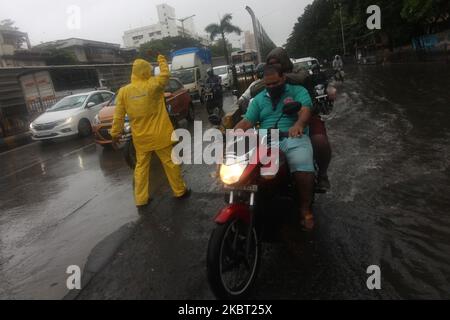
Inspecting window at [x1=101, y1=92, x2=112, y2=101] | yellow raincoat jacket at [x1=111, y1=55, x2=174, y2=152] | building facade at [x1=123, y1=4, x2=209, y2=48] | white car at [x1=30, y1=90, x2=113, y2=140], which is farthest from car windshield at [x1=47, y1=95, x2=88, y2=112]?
→ building facade at [x1=123, y1=4, x2=209, y2=48]

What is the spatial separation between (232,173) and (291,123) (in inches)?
43.9

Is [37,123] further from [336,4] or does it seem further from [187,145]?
[336,4]

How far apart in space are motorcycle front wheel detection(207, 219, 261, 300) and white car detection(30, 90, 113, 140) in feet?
38.0

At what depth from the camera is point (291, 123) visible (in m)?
4.06

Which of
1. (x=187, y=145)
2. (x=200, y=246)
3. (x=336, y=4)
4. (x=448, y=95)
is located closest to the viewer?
(x=200, y=246)

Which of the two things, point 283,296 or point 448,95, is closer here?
point 283,296

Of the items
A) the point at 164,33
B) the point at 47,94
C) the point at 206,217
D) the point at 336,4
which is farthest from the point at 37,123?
the point at 164,33

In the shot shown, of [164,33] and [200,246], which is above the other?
[164,33]

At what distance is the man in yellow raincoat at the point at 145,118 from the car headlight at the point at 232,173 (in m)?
2.67

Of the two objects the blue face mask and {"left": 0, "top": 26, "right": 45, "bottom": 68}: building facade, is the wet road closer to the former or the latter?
the blue face mask

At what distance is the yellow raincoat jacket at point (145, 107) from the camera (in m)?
5.66

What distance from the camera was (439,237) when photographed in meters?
3.88

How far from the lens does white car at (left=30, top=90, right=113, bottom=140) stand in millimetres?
13688

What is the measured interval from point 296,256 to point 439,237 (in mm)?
1388
